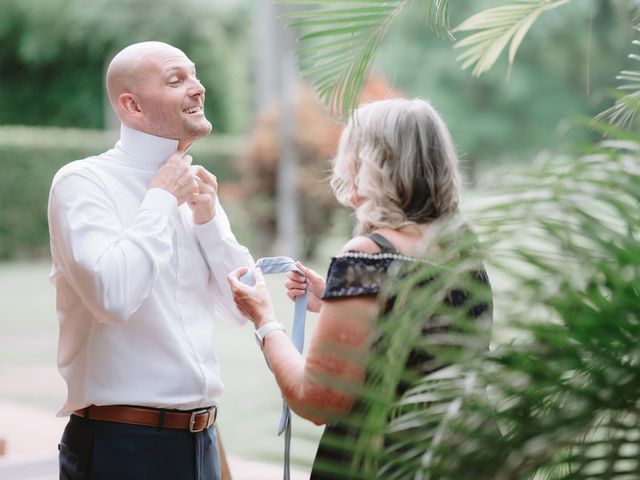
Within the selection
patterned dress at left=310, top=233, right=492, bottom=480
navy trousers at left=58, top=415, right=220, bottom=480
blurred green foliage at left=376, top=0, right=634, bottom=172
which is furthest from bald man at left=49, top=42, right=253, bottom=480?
blurred green foliage at left=376, top=0, right=634, bottom=172

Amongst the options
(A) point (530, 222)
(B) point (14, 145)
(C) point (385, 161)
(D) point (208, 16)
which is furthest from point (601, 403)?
(D) point (208, 16)

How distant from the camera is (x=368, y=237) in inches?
86.9

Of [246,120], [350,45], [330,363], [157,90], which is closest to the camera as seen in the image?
[330,363]

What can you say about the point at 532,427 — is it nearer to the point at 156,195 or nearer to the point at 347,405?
the point at 347,405

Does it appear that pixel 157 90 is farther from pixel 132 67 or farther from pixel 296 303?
pixel 296 303

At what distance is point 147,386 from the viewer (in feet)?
8.54

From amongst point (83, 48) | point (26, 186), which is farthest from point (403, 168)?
point (83, 48)

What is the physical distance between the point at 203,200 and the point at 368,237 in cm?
73

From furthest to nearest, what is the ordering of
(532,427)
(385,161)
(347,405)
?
(385,161) → (347,405) → (532,427)

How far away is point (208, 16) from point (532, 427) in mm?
36129

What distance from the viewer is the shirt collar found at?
2.74m

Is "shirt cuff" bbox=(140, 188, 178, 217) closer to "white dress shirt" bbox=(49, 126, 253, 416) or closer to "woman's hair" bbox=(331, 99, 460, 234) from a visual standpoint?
"white dress shirt" bbox=(49, 126, 253, 416)

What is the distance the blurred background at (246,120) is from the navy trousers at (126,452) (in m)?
0.45

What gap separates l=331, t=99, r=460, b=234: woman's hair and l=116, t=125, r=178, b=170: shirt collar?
628 millimetres
